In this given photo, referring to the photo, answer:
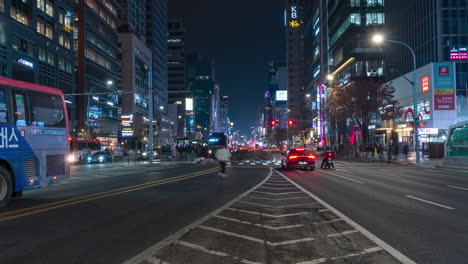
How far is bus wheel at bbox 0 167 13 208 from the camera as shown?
968cm

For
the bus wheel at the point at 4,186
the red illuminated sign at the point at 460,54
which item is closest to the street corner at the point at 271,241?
the bus wheel at the point at 4,186

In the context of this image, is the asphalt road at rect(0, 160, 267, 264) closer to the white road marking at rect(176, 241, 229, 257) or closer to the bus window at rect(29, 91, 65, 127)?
the white road marking at rect(176, 241, 229, 257)

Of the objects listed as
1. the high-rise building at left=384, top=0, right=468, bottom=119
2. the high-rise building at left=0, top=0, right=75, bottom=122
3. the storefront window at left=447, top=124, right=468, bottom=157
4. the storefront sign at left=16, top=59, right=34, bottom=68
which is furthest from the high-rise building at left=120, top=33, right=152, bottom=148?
the storefront window at left=447, top=124, right=468, bottom=157

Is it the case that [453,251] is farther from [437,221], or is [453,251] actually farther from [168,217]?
[168,217]

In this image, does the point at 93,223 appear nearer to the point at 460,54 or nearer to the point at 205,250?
the point at 205,250

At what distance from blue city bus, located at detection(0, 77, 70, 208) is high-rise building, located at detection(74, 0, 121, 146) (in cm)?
5157

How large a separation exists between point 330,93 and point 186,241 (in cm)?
5106

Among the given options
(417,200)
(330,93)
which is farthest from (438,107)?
(417,200)

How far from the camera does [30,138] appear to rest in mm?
11008

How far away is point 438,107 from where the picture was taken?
5412 centimetres

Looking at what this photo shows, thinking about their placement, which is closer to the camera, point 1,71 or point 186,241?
point 186,241

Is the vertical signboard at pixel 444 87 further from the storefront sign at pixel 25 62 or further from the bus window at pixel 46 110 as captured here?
the storefront sign at pixel 25 62

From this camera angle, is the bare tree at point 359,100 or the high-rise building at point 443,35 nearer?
the bare tree at point 359,100

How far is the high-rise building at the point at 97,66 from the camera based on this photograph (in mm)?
70250
